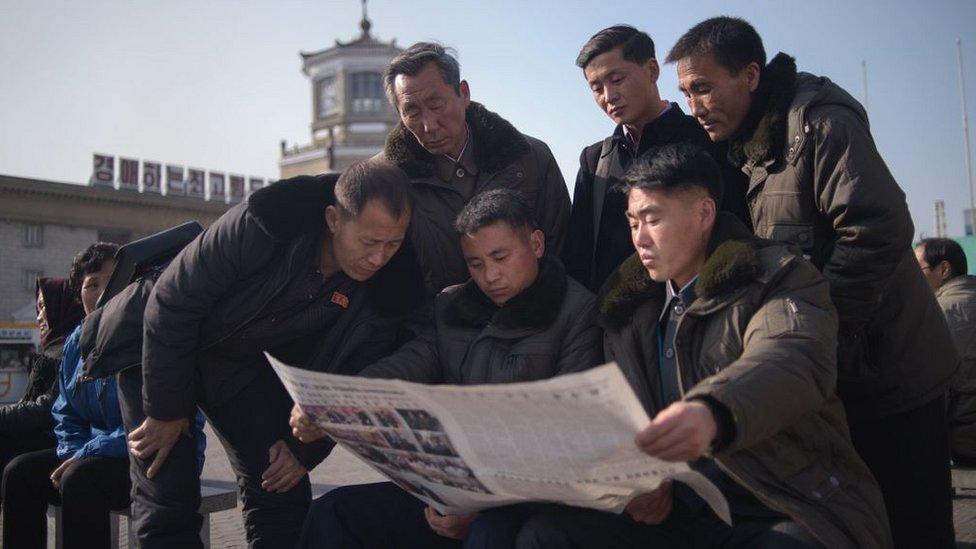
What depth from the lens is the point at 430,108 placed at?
3457mm

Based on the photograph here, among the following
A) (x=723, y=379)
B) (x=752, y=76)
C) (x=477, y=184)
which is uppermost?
(x=752, y=76)

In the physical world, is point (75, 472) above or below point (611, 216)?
below

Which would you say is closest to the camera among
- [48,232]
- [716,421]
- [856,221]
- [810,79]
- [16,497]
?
[716,421]

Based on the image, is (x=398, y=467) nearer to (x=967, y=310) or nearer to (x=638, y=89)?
(x=638, y=89)

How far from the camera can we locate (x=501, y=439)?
5.99 ft

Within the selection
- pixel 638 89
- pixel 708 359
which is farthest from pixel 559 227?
pixel 708 359

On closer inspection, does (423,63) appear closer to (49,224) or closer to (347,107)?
(49,224)

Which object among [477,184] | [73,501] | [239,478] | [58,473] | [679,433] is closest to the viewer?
[679,433]

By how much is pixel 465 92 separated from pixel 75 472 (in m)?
2.27

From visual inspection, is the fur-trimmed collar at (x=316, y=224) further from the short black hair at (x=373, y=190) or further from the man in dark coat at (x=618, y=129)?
the man in dark coat at (x=618, y=129)

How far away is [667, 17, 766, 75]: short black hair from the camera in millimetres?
2887

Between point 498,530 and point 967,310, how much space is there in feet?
12.8

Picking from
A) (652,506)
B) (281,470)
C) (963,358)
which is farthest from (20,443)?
(963,358)

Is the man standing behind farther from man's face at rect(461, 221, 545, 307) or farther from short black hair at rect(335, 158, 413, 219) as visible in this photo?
short black hair at rect(335, 158, 413, 219)
